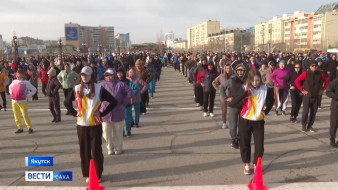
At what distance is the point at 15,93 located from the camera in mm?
7191

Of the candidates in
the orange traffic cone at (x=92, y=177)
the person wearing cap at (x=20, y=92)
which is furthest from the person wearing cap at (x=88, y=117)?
the person wearing cap at (x=20, y=92)

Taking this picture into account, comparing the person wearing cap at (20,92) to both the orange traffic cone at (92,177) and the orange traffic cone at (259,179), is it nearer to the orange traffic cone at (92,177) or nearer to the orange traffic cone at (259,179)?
the orange traffic cone at (92,177)

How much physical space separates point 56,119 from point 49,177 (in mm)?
5022

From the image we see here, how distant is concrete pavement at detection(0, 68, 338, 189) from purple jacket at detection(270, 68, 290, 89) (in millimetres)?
1029

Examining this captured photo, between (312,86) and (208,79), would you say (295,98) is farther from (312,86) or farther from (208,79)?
(208,79)

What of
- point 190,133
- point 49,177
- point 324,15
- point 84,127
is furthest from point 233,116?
point 324,15

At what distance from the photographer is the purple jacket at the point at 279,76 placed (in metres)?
8.86

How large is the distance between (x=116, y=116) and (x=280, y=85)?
5.64m

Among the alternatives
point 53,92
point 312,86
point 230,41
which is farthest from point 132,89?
point 230,41

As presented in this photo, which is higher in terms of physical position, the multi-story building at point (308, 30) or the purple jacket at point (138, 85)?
the multi-story building at point (308, 30)

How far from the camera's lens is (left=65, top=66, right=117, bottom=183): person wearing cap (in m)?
4.36

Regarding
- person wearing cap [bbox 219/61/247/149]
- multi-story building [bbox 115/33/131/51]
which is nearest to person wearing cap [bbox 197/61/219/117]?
person wearing cap [bbox 219/61/247/149]

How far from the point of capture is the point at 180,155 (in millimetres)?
5750

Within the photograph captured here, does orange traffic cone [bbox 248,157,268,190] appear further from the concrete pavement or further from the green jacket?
the green jacket
